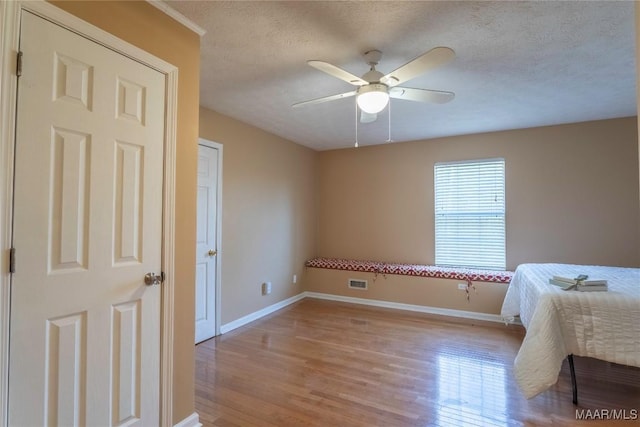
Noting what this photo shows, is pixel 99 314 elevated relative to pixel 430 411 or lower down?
elevated

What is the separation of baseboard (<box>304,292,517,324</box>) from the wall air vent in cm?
18

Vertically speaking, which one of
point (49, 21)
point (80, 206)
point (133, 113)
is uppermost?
point (49, 21)

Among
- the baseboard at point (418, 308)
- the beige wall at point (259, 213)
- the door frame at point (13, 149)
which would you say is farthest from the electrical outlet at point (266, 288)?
the door frame at point (13, 149)

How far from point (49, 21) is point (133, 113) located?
1.46ft

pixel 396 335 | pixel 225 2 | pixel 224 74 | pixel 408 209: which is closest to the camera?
pixel 225 2

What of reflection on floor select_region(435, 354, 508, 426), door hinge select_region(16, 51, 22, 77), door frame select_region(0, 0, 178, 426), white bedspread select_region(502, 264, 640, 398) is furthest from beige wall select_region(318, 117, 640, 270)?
door hinge select_region(16, 51, 22, 77)

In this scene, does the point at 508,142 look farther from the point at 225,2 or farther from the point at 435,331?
→ the point at 225,2

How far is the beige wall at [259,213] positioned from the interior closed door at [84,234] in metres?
1.83

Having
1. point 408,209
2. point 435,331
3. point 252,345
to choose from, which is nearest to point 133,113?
point 252,345

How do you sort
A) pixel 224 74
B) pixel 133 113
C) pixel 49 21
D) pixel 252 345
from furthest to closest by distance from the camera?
pixel 252 345 → pixel 224 74 → pixel 133 113 → pixel 49 21

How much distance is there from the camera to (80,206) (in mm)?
1405

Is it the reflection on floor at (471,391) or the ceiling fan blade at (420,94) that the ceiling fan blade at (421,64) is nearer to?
the ceiling fan blade at (420,94)

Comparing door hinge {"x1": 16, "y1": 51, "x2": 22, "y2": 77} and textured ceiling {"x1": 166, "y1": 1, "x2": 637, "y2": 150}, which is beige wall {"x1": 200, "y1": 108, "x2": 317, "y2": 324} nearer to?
textured ceiling {"x1": 166, "y1": 1, "x2": 637, "y2": 150}

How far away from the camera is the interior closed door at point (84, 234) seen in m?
1.24
